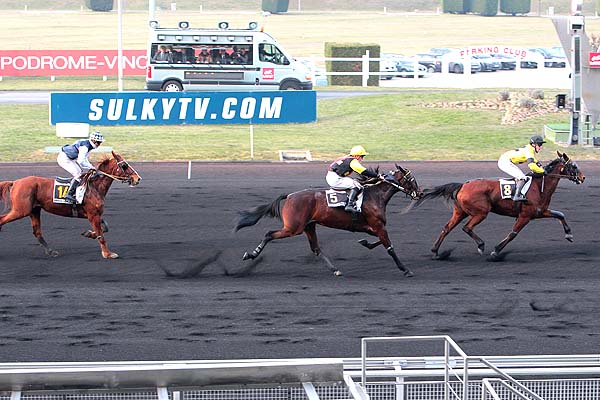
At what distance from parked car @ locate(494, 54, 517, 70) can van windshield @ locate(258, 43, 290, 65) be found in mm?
16886

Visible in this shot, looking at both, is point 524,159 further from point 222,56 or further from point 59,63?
point 59,63

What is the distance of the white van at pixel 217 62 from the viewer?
123 ft

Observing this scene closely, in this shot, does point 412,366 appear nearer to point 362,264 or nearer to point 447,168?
point 362,264

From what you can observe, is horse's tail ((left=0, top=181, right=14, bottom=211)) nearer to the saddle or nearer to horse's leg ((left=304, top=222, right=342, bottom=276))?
the saddle

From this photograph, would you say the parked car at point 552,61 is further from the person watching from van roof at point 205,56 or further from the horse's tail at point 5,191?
the horse's tail at point 5,191

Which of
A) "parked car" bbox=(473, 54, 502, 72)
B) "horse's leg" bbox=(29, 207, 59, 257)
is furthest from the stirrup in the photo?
"parked car" bbox=(473, 54, 502, 72)

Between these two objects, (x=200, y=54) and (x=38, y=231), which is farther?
(x=200, y=54)

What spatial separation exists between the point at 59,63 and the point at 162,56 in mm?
10597

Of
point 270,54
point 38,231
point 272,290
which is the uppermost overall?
point 270,54

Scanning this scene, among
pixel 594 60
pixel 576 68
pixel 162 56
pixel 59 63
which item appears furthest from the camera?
pixel 59 63

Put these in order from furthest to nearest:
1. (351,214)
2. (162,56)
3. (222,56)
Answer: (222,56)
(162,56)
(351,214)

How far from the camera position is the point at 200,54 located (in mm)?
37719

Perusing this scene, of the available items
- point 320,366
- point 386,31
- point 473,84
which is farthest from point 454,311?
point 386,31

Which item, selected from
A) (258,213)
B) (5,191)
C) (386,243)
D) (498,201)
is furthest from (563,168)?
(5,191)
